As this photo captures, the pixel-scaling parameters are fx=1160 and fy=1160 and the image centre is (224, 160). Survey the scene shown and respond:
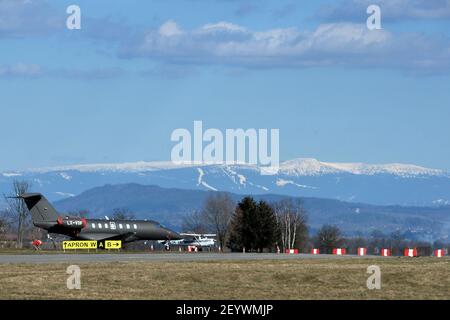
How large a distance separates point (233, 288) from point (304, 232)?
152 metres

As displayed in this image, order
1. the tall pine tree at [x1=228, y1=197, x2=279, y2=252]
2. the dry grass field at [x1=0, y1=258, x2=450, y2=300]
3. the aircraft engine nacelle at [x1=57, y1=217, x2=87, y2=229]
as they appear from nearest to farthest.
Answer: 1. the dry grass field at [x1=0, y1=258, x2=450, y2=300]
2. the aircraft engine nacelle at [x1=57, y1=217, x2=87, y2=229]
3. the tall pine tree at [x1=228, y1=197, x2=279, y2=252]

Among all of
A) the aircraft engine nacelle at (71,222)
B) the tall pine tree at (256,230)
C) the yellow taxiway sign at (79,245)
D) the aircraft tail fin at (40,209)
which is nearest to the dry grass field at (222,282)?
the yellow taxiway sign at (79,245)

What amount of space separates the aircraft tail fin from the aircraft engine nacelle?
991 millimetres

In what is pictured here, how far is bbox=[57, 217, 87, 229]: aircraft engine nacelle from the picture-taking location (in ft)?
364

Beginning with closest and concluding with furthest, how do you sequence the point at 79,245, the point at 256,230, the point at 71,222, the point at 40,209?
the point at 79,245 → the point at 40,209 → the point at 71,222 → the point at 256,230

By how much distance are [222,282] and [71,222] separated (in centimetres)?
6298

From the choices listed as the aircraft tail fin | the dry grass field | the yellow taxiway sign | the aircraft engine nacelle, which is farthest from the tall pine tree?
the dry grass field

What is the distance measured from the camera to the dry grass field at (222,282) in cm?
4459

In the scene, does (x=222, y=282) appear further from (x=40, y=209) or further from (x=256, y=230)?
(x=256, y=230)

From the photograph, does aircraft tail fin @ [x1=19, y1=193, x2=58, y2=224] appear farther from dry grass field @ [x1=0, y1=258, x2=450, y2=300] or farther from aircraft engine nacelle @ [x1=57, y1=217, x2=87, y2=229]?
dry grass field @ [x1=0, y1=258, x2=450, y2=300]

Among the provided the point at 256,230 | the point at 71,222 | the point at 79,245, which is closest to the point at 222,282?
the point at 79,245

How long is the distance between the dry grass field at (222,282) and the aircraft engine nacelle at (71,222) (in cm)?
5115

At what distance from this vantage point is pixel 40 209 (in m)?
111
